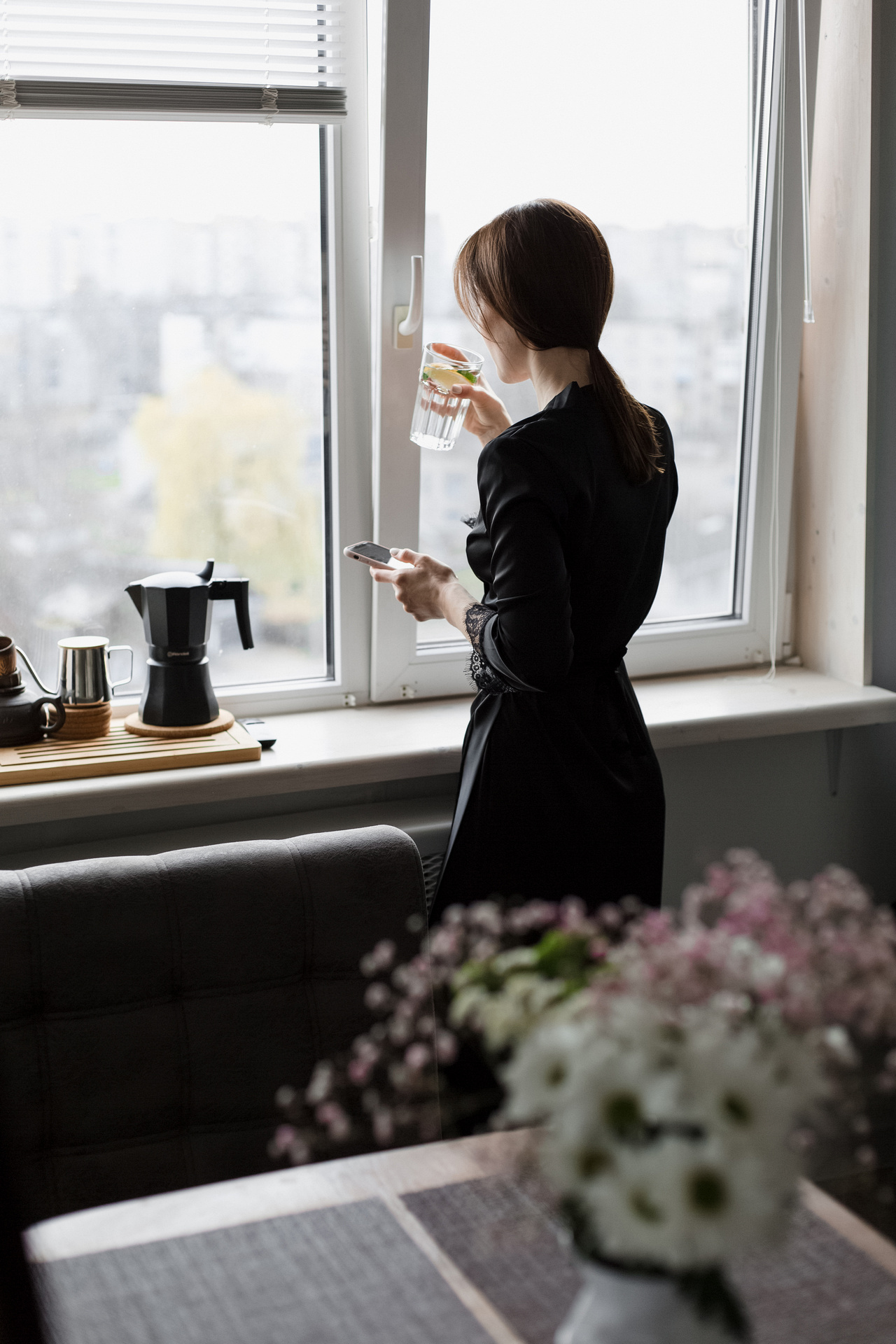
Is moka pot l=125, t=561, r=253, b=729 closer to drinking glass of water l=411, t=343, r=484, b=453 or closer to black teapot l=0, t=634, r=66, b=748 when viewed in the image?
black teapot l=0, t=634, r=66, b=748

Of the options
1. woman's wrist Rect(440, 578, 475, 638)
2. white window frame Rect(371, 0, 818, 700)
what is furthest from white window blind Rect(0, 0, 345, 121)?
woman's wrist Rect(440, 578, 475, 638)

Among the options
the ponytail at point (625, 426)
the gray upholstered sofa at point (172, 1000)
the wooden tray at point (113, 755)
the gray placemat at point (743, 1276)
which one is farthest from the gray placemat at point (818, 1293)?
the wooden tray at point (113, 755)

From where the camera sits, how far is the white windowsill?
182 centimetres

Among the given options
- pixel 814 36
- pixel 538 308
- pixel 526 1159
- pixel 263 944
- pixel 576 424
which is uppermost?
pixel 814 36

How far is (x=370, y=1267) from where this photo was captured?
0.93m

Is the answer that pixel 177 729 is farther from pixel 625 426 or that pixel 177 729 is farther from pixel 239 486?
pixel 625 426

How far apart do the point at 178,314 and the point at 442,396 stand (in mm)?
473

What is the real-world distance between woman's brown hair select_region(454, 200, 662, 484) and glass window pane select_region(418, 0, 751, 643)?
52 centimetres

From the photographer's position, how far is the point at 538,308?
5.37 ft

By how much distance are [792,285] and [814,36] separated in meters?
0.42

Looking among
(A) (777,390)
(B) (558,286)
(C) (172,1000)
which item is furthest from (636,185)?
(C) (172,1000)

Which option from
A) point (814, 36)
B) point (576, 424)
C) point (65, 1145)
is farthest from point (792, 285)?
point (65, 1145)

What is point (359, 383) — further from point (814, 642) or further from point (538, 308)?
point (814, 642)

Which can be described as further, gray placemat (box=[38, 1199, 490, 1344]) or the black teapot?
the black teapot
